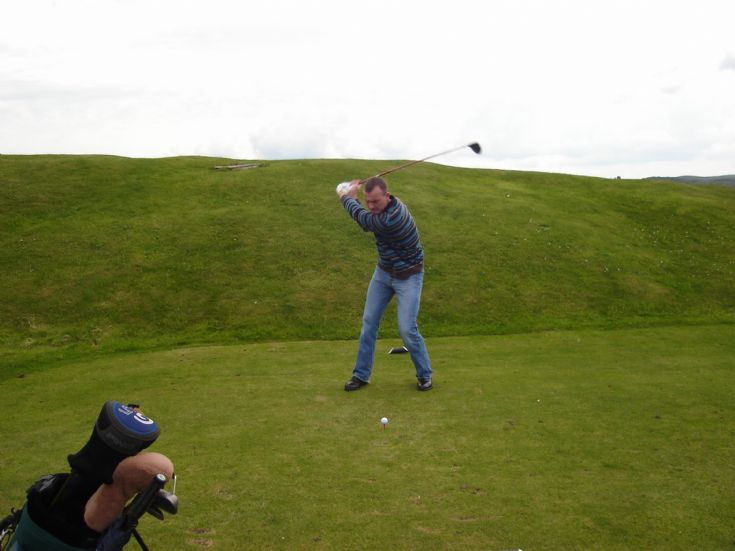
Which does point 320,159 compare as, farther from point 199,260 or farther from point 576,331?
point 576,331

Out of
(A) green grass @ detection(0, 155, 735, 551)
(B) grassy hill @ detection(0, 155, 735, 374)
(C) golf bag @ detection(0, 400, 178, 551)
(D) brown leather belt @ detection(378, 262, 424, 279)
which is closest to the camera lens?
(C) golf bag @ detection(0, 400, 178, 551)

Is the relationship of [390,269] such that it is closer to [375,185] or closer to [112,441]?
[375,185]

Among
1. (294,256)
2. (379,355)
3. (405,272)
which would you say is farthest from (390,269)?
(294,256)

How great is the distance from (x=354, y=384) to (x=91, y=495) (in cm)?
520

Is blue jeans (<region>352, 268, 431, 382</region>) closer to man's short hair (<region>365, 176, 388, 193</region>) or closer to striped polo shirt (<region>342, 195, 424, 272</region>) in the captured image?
striped polo shirt (<region>342, 195, 424, 272</region>)

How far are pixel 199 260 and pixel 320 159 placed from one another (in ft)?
37.8

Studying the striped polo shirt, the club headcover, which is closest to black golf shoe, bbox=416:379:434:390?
the striped polo shirt

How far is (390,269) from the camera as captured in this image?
895 centimetres

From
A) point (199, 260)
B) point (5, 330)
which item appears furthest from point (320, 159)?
point (5, 330)

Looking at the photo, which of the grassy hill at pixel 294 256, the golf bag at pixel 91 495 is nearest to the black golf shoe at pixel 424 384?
the grassy hill at pixel 294 256

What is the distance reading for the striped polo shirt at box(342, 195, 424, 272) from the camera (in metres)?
8.52

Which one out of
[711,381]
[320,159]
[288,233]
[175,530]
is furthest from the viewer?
[320,159]

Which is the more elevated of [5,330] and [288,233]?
[288,233]

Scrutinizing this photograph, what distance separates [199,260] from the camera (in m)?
17.8
